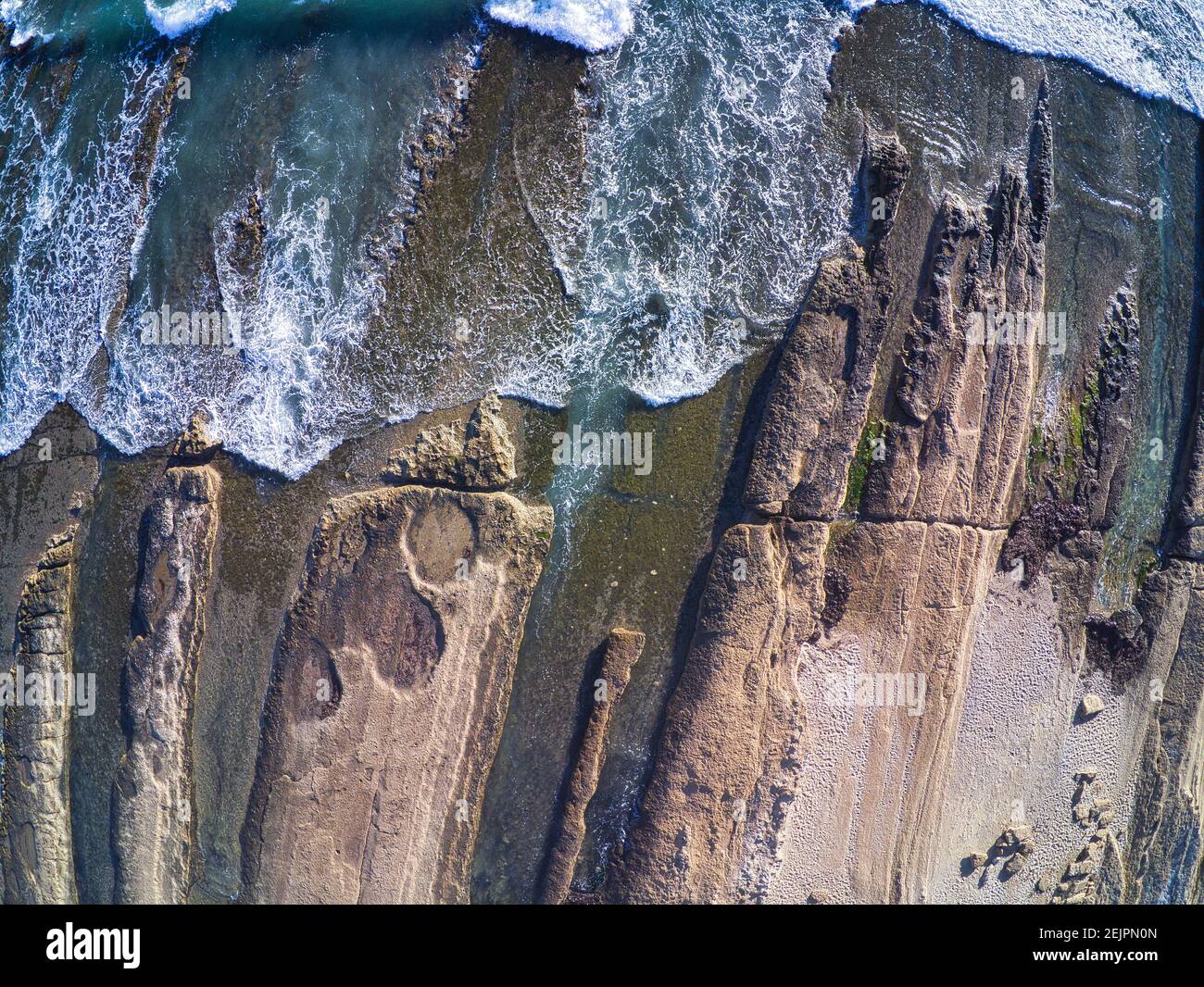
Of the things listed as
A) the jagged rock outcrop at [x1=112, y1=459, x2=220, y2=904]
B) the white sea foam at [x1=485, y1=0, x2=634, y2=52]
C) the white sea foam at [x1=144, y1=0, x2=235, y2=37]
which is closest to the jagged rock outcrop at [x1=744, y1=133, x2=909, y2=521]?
the white sea foam at [x1=485, y1=0, x2=634, y2=52]

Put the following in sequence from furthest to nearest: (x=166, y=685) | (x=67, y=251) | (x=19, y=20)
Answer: (x=19, y=20) → (x=67, y=251) → (x=166, y=685)

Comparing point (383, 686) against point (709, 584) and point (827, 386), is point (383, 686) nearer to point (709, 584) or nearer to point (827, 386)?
point (709, 584)

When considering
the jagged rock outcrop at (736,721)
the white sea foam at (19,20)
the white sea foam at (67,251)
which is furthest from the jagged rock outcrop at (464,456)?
the white sea foam at (19,20)

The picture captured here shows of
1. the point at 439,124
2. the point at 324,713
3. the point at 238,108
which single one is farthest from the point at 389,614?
the point at 238,108

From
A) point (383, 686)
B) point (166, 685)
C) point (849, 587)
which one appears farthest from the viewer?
point (166, 685)

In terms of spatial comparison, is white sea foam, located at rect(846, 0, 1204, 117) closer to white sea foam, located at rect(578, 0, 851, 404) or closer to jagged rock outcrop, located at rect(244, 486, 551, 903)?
white sea foam, located at rect(578, 0, 851, 404)

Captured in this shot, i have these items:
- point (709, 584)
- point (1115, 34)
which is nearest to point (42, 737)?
point (709, 584)

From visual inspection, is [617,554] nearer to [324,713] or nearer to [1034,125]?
[324,713]
